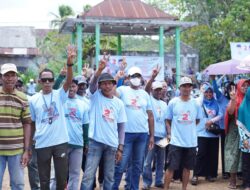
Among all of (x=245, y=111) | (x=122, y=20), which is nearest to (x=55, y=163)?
(x=245, y=111)

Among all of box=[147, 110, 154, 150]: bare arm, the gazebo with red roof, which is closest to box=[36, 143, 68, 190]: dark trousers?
box=[147, 110, 154, 150]: bare arm

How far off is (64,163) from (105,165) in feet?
1.96

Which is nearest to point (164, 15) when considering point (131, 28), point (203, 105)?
point (131, 28)

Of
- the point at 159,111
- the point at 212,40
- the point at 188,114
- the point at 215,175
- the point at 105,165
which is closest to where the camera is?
the point at 105,165

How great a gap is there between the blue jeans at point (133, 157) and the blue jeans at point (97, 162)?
31.8 inches

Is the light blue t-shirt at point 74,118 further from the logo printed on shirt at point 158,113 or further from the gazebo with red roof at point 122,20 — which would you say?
the gazebo with red roof at point 122,20

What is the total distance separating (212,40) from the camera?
2702 centimetres

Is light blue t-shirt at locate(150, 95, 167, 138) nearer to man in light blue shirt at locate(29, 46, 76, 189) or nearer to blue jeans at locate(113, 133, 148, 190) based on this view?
blue jeans at locate(113, 133, 148, 190)

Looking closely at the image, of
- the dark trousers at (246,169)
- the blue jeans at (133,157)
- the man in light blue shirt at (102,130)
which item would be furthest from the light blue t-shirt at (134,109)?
the dark trousers at (246,169)

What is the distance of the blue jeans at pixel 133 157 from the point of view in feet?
24.7

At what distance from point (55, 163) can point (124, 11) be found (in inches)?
442

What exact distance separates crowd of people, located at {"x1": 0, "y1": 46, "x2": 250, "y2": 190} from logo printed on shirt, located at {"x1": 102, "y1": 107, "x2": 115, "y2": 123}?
0.01 metres

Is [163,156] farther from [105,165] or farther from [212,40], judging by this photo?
[212,40]

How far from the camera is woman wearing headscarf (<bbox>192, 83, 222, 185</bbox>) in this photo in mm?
9172
